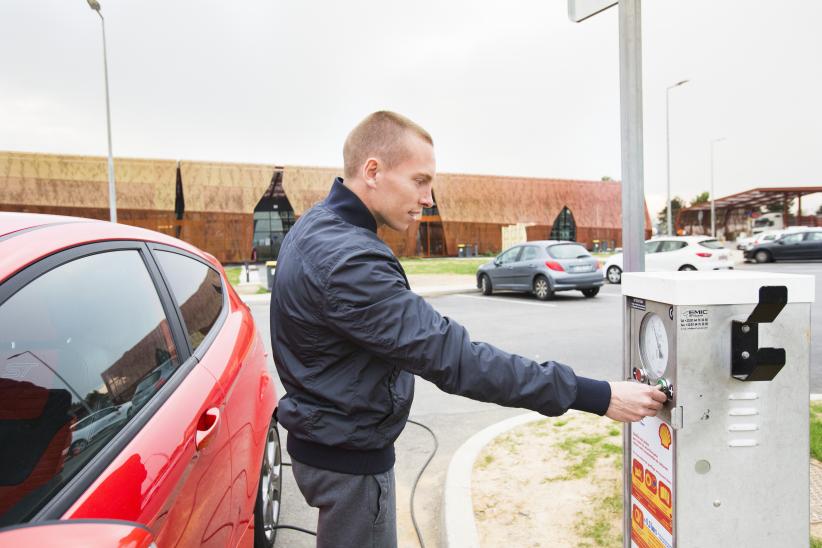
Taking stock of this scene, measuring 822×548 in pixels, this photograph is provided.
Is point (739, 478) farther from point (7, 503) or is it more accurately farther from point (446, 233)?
point (446, 233)

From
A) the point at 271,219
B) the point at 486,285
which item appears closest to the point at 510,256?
the point at 486,285

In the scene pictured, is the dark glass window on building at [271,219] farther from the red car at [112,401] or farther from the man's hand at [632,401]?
the man's hand at [632,401]

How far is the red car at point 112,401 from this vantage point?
1195 mm

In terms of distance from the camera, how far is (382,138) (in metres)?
1.77

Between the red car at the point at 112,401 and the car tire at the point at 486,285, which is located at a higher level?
the red car at the point at 112,401

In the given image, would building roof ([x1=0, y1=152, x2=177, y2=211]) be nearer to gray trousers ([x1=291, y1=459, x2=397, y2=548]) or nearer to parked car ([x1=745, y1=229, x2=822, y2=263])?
parked car ([x1=745, y1=229, x2=822, y2=263])

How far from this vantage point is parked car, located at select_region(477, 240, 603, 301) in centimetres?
1319

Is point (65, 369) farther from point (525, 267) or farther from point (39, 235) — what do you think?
point (525, 267)

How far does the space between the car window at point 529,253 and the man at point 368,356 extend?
1230 cm

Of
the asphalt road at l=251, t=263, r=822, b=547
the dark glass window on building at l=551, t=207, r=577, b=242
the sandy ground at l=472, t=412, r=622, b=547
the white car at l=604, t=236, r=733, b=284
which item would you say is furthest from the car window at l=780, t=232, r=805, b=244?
the sandy ground at l=472, t=412, r=622, b=547

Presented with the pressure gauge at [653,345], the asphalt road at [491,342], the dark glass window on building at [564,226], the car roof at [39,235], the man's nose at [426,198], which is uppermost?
the dark glass window on building at [564,226]

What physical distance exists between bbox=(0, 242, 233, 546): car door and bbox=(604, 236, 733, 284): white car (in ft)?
54.5

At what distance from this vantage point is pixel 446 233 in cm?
3706

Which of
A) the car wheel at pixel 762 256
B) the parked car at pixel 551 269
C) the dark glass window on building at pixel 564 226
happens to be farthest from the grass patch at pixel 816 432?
the dark glass window on building at pixel 564 226
